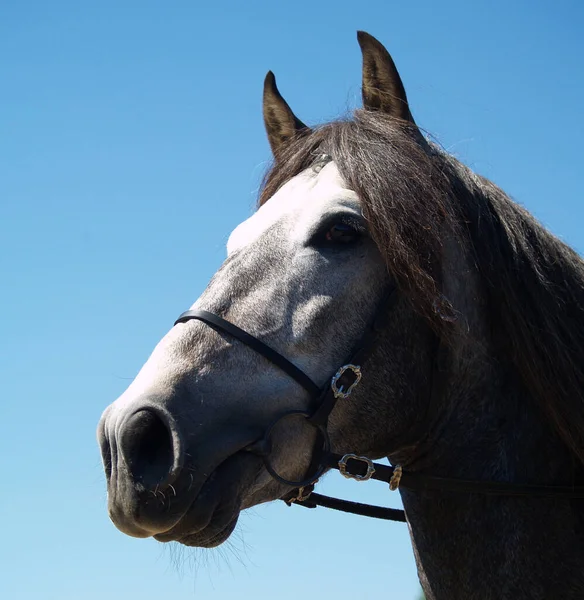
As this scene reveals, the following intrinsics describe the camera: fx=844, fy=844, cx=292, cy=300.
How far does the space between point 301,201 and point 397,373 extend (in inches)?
32.7

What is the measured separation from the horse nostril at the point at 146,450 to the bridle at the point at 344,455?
0.32m

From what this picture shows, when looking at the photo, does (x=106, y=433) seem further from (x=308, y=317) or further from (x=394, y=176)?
(x=394, y=176)

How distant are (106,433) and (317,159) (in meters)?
1.65

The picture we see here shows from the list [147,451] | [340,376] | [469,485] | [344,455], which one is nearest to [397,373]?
[340,376]

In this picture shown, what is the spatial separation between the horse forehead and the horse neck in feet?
2.91

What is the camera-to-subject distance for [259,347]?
3.11m

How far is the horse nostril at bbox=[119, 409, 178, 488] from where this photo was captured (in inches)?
112

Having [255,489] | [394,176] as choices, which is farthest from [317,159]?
[255,489]

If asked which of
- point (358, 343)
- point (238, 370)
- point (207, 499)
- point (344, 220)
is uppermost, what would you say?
point (344, 220)

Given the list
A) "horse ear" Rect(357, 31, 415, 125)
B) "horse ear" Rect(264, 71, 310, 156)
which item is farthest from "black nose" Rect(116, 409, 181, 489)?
"horse ear" Rect(264, 71, 310, 156)

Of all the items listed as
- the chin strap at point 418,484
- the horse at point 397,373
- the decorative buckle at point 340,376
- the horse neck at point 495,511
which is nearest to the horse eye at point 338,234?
the horse at point 397,373

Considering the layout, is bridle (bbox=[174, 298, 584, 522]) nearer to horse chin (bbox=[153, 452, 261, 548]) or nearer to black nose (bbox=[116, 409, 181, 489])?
horse chin (bbox=[153, 452, 261, 548])

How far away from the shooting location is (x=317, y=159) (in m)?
3.90

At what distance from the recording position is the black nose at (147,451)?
112 inches
